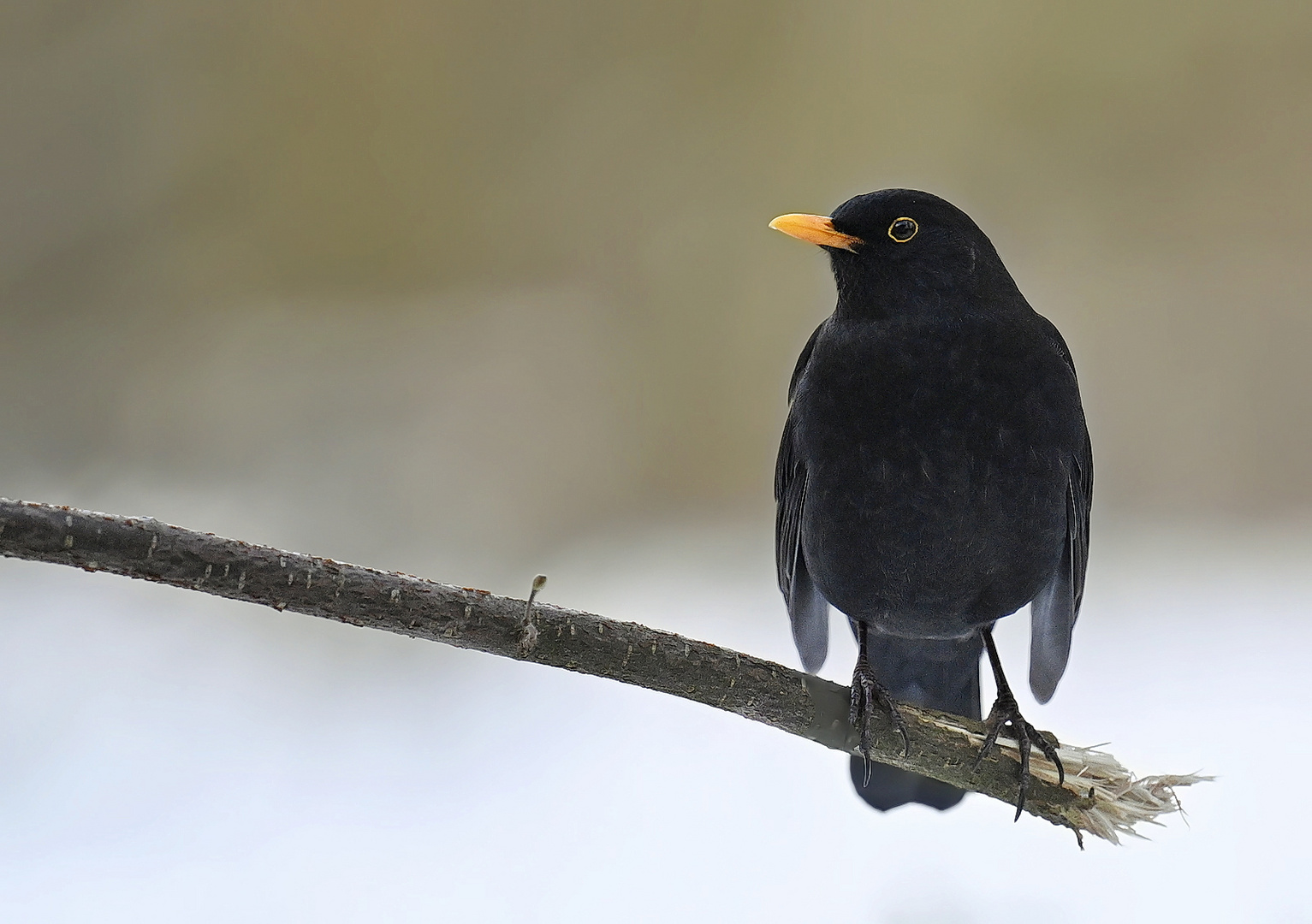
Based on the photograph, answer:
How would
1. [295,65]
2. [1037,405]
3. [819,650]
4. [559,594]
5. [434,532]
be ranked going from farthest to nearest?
[295,65], [434,532], [559,594], [819,650], [1037,405]

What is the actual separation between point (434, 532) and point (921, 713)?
7.13 feet

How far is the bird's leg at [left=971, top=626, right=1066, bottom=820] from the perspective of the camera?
1.67 meters

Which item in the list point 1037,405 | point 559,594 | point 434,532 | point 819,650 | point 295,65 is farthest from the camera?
point 295,65

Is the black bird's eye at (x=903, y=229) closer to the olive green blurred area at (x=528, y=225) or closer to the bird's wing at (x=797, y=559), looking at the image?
the bird's wing at (x=797, y=559)

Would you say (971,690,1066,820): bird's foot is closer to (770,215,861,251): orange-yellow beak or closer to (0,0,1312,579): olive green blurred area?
(770,215,861,251): orange-yellow beak

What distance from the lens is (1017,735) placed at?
170cm

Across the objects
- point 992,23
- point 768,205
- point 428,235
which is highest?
point 992,23

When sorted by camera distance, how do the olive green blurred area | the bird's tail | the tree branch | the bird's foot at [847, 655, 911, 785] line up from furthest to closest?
the olive green blurred area
the bird's tail
the bird's foot at [847, 655, 911, 785]
the tree branch

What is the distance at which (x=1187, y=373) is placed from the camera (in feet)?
12.2

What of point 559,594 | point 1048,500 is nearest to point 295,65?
point 559,594

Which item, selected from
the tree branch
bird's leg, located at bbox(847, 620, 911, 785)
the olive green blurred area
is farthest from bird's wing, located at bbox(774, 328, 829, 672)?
the olive green blurred area

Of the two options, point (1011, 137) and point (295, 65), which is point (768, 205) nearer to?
point (1011, 137)

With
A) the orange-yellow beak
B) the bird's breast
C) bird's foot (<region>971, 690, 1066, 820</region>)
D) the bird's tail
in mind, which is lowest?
the bird's tail

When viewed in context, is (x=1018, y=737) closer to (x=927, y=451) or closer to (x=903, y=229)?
(x=927, y=451)
